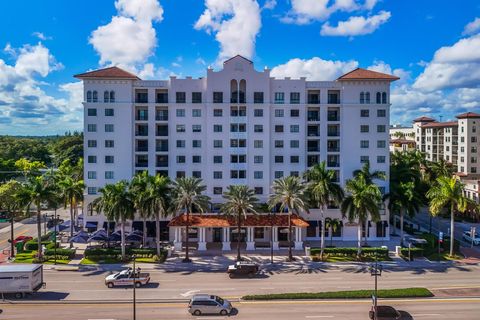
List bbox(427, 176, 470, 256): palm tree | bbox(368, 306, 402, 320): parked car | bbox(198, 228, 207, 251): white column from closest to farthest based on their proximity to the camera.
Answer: bbox(368, 306, 402, 320): parked car
bbox(427, 176, 470, 256): palm tree
bbox(198, 228, 207, 251): white column

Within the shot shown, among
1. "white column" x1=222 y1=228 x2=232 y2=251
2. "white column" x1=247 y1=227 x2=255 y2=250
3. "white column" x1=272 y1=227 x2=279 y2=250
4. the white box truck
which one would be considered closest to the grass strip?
"white column" x1=272 y1=227 x2=279 y2=250

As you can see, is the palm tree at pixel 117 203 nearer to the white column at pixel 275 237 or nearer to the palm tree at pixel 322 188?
the white column at pixel 275 237

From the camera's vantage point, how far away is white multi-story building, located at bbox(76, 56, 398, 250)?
7569cm

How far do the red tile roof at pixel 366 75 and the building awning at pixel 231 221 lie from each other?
1094 inches

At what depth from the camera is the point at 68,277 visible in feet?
178

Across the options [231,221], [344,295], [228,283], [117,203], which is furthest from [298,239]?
[117,203]

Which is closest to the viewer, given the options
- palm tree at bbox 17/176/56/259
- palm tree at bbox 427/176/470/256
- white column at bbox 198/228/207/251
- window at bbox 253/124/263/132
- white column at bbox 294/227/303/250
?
palm tree at bbox 17/176/56/259

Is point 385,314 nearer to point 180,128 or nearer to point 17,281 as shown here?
point 17,281

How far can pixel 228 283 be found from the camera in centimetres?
5159

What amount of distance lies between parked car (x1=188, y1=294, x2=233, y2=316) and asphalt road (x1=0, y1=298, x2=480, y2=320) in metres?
0.53

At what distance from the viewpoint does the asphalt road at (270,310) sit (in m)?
40.1

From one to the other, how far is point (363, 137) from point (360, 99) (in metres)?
7.11

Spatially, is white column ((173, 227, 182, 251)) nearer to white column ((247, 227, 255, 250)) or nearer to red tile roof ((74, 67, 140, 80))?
white column ((247, 227, 255, 250))

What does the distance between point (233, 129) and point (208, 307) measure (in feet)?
135
